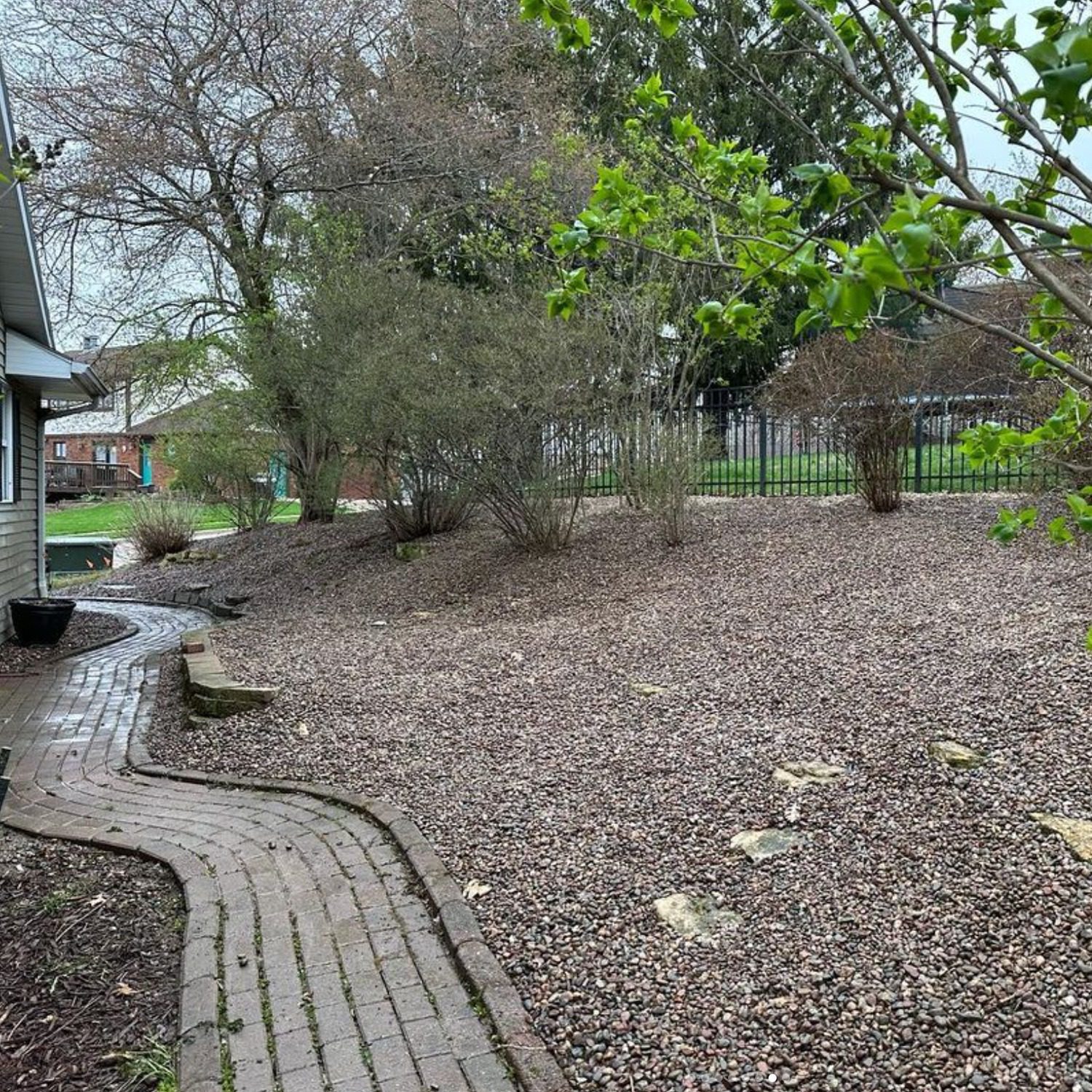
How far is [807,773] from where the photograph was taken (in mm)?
3605

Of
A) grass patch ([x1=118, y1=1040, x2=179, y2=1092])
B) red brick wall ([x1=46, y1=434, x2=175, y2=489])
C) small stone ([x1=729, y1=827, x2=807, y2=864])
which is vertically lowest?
grass patch ([x1=118, y1=1040, x2=179, y2=1092])

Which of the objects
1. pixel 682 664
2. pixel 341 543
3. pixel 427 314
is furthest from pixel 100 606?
pixel 682 664

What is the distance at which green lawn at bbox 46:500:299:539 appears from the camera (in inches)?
724

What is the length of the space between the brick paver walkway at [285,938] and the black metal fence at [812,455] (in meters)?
6.24

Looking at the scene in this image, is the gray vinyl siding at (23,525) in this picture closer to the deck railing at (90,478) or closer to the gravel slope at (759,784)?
the gravel slope at (759,784)

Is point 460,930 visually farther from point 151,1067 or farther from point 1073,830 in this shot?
point 1073,830

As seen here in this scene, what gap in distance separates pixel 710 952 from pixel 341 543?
36.3 ft

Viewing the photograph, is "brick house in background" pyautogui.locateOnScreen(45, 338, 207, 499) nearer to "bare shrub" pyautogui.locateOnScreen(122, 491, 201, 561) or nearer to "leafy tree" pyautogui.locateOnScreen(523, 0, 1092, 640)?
"bare shrub" pyautogui.locateOnScreen(122, 491, 201, 561)

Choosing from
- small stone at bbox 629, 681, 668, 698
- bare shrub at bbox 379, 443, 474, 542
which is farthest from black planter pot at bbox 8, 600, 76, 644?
small stone at bbox 629, 681, 668, 698

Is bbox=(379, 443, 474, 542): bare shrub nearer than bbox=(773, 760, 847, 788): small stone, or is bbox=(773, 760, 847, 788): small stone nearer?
bbox=(773, 760, 847, 788): small stone

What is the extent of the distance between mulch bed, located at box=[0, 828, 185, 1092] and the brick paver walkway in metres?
0.10

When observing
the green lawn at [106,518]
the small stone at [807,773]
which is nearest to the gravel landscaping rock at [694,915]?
the small stone at [807,773]

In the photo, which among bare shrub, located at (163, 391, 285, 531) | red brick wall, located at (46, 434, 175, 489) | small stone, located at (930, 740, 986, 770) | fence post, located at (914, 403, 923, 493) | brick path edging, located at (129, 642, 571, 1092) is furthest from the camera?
red brick wall, located at (46, 434, 175, 489)

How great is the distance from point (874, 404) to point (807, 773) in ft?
20.6
